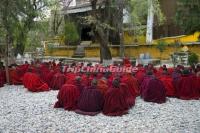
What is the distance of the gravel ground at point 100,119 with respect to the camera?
10.1 meters

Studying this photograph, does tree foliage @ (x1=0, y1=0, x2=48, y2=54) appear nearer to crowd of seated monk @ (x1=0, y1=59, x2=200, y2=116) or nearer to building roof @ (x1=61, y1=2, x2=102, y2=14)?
crowd of seated monk @ (x1=0, y1=59, x2=200, y2=116)

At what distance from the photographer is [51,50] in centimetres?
3597

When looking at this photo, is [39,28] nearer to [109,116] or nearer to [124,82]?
[124,82]

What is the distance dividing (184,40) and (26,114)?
62.6ft

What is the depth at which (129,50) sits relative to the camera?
3006cm

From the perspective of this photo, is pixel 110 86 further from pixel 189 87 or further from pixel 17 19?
pixel 17 19

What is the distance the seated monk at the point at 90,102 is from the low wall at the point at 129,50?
1542 cm

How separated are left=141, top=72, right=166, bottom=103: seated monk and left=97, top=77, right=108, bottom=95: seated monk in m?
1.44

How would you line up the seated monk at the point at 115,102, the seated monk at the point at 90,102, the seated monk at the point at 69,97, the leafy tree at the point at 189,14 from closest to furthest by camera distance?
1. the seated monk at the point at 115,102
2. the seated monk at the point at 90,102
3. the seated monk at the point at 69,97
4. the leafy tree at the point at 189,14

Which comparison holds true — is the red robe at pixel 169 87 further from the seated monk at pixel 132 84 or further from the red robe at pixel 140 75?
the seated monk at pixel 132 84

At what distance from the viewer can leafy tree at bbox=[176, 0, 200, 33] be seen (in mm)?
16375

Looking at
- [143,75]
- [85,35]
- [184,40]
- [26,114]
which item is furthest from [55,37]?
[26,114]

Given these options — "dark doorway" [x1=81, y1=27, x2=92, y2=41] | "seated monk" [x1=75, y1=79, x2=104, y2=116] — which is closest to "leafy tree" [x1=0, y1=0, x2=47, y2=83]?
"seated monk" [x1=75, y1=79, x2=104, y2=116]

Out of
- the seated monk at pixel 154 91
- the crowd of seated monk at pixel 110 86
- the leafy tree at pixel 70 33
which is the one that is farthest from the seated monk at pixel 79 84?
the leafy tree at pixel 70 33
